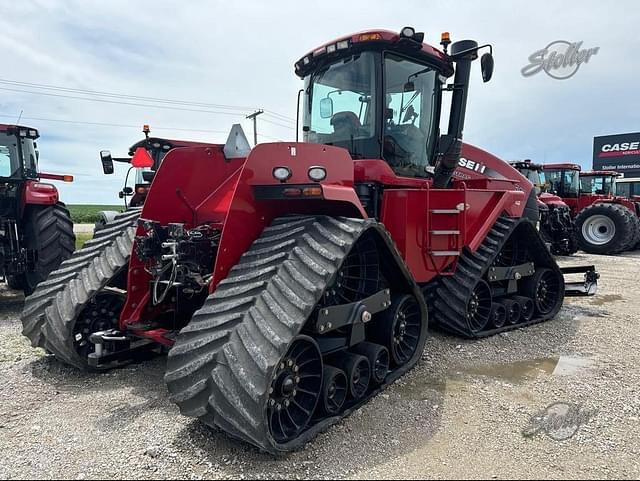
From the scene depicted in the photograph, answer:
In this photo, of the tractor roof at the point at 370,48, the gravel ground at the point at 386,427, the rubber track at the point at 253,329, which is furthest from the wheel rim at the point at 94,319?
the tractor roof at the point at 370,48

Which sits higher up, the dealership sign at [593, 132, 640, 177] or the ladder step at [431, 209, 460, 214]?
the dealership sign at [593, 132, 640, 177]

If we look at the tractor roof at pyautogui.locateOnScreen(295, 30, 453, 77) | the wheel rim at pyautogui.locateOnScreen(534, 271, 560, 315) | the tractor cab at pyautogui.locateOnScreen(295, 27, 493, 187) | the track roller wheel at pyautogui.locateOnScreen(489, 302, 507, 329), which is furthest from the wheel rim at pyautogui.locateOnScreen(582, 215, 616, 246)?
the tractor roof at pyautogui.locateOnScreen(295, 30, 453, 77)

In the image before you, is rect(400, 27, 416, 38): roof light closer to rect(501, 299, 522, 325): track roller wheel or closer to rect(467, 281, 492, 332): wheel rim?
rect(467, 281, 492, 332): wheel rim

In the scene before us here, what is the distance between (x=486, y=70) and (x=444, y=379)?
2.82 m

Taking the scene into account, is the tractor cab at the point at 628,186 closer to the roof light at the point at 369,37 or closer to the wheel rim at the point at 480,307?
the wheel rim at the point at 480,307

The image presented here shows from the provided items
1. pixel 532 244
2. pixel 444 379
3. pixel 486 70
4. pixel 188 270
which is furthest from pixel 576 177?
pixel 188 270

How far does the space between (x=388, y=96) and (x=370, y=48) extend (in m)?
0.44

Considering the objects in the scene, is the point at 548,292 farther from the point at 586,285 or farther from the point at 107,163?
the point at 107,163

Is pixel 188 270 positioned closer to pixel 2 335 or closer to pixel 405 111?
pixel 405 111

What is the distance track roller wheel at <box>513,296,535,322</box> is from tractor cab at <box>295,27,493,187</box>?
194 cm

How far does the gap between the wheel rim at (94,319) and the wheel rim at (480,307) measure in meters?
3.45

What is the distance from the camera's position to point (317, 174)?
3266mm

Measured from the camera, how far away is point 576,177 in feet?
52.7

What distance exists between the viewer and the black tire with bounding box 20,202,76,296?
21.2 ft
